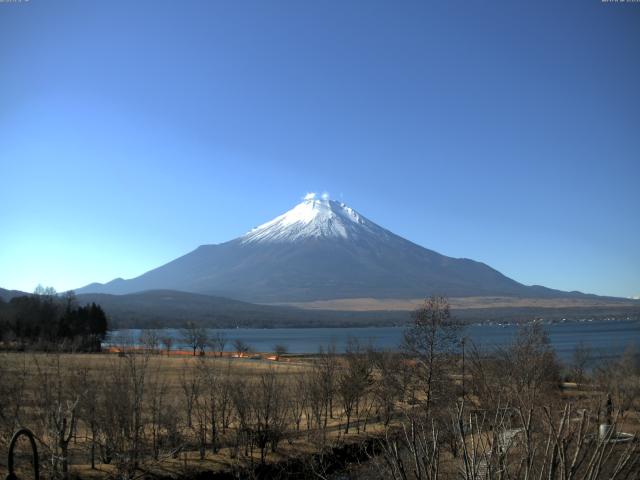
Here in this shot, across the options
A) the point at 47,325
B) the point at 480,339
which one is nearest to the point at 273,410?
the point at 47,325

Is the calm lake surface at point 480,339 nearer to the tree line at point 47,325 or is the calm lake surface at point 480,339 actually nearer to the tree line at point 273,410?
the tree line at point 47,325

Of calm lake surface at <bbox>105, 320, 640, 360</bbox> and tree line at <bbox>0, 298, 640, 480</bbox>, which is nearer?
tree line at <bbox>0, 298, 640, 480</bbox>

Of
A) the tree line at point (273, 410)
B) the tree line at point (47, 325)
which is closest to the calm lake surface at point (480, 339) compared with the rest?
the tree line at point (47, 325)

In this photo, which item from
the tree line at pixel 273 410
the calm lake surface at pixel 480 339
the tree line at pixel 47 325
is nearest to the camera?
the tree line at pixel 273 410

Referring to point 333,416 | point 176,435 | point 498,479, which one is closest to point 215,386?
point 176,435

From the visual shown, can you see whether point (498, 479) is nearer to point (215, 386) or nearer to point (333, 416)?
point (215, 386)

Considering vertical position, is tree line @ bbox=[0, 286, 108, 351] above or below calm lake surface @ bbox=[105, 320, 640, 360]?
above

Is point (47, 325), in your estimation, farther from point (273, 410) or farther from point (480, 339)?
point (273, 410)

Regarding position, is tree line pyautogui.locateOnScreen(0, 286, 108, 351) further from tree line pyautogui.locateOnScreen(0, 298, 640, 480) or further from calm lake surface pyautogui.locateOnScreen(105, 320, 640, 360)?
tree line pyautogui.locateOnScreen(0, 298, 640, 480)

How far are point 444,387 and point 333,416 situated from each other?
263 inches

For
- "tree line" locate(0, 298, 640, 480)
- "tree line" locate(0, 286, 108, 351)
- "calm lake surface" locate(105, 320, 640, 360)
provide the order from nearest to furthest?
"tree line" locate(0, 298, 640, 480)
"tree line" locate(0, 286, 108, 351)
"calm lake surface" locate(105, 320, 640, 360)

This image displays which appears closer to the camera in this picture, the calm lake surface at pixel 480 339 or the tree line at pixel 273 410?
the tree line at pixel 273 410

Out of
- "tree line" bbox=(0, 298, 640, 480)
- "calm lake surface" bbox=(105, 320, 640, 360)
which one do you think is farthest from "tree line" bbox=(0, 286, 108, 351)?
"tree line" bbox=(0, 298, 640, 480)

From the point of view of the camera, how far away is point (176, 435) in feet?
68.3
